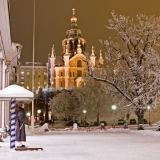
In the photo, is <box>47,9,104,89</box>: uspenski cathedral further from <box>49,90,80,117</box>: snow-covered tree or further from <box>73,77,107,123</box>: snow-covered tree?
<box>73,77,107,123</box>: snow-covered tree

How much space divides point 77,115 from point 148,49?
165 ft

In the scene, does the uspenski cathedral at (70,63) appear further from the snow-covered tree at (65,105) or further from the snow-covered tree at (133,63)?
the snow-covered tree at (133,63)

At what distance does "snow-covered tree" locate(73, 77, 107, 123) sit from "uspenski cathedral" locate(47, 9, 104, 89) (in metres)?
30.7

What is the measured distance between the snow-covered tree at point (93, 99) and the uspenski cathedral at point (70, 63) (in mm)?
30693

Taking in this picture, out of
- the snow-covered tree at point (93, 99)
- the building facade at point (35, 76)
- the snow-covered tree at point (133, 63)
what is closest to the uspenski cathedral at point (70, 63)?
the snow-covered tree at point (93, 99)

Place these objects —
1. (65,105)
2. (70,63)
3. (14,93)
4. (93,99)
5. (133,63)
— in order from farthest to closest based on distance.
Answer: (70,63) → (65,105) → (93,99) → (133,63) → (14,93)

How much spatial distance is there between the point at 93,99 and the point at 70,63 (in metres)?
46.0

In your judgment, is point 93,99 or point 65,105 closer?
point 93,99

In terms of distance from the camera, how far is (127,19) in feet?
→ 123

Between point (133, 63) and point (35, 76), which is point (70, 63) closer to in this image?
point (35, 76)

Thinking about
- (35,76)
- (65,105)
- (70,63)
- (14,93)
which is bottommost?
(14,93)

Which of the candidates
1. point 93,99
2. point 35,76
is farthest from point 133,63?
point 35,76

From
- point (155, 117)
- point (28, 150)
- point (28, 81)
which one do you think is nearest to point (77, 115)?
point (155, 117)

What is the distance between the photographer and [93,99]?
3123 inches
